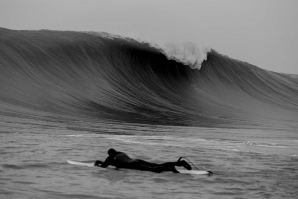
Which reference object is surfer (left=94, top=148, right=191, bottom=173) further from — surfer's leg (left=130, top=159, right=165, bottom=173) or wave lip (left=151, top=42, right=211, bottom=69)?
wave lip (left=151, top=42, right=211, bottom=69)

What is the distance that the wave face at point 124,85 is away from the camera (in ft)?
70.7

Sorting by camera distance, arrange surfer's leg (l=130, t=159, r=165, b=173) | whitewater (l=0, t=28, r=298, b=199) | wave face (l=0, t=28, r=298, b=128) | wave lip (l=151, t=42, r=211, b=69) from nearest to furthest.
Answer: whitewater (l=0, t=28, r=298, b=199), surfer's leg (l=130, t=159, r=165, b=173), wave face (l=0, t=28, r=298, b=128), wave lip (l=151, t=42, r=211, b=69)

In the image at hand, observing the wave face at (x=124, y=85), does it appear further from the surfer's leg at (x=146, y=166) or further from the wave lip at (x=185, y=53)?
the surfer's leg at (x=146, y=166)

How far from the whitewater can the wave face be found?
7 centimetres

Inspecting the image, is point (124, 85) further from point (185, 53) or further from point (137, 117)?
point (185, 53)

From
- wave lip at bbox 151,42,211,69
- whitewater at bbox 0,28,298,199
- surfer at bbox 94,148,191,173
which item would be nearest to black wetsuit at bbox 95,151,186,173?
surfer at bbox 94,148,191,173

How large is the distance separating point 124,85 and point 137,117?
5.72 meters

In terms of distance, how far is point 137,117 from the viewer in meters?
22.0

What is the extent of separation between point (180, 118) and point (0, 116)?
8.82 metres

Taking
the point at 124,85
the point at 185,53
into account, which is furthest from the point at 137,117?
the point at 185,53

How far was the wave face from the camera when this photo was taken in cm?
2156

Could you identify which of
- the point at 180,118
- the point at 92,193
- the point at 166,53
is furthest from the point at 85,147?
the point at 166,53

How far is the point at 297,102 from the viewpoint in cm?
3738

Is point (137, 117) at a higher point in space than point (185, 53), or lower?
lower
